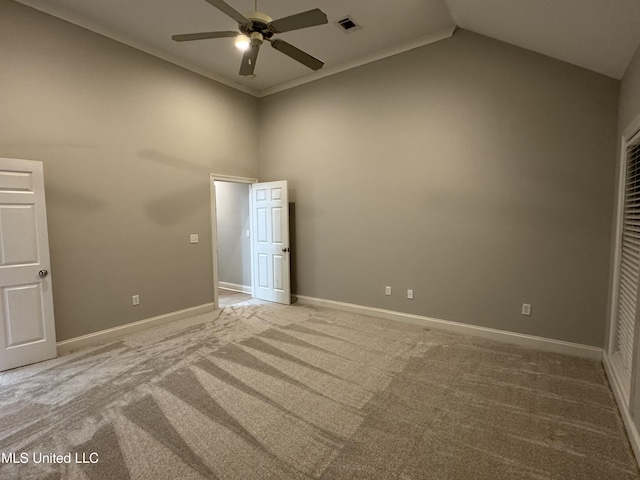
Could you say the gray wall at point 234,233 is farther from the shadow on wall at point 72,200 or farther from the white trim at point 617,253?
the white trim at point 617,253

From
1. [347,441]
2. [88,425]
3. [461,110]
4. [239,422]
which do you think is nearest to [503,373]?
[347,441]

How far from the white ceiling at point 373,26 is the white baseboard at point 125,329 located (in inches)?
134

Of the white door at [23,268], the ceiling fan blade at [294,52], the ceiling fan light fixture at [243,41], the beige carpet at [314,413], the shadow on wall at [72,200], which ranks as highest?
the ceiling fan light fixture at [243,41]

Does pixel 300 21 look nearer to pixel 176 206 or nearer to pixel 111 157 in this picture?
pixel 111 157

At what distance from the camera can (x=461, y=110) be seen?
3527mm

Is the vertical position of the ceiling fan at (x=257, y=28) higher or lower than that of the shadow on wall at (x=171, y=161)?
higher

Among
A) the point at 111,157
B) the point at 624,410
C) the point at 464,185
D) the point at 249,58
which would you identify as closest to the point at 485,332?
the point at 624,410

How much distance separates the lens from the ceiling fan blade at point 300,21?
2.07 metres

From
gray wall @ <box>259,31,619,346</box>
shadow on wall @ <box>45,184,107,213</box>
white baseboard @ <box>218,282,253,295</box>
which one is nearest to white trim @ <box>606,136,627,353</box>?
gray wall @ <box>259,31,619,346</box>

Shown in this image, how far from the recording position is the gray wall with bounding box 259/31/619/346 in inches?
118

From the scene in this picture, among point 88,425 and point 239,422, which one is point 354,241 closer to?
point 239,422

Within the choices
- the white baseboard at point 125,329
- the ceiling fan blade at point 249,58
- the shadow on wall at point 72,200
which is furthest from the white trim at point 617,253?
the shadow on wall at point 72,200

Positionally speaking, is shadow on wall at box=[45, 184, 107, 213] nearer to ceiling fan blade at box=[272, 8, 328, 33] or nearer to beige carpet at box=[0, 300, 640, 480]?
beige carpet at box=[0, 300, 640, 480]

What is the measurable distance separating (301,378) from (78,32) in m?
4.25
